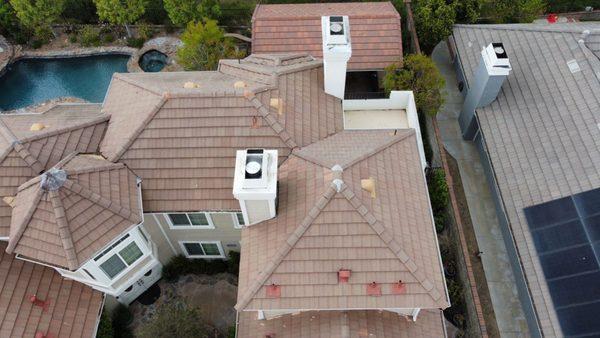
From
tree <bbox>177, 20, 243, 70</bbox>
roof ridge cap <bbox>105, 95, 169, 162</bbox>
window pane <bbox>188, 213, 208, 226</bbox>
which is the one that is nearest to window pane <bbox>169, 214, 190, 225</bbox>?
window pane <bbox>188, 213, 208, 226</bbox>

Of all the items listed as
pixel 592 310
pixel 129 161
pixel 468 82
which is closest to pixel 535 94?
pixel 468 82

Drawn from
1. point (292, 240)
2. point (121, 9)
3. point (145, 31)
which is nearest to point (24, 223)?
point (292, 240)

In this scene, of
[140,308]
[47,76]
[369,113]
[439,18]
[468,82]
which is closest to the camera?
[140,308]

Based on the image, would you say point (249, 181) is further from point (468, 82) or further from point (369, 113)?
point (468, 82)

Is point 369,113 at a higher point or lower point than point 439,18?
lower

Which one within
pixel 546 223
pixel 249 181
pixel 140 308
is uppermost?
pixel 249 181

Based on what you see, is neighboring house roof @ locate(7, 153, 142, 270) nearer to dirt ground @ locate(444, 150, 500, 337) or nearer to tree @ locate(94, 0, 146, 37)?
dirt ground @ locate(444, 150, 500, 337)

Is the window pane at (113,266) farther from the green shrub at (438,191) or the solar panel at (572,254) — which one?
the solar panel at (572,254)

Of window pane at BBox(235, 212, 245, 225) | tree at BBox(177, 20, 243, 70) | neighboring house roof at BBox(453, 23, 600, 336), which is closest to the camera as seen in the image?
window pane at BBox(235, 212, 245, 225)
